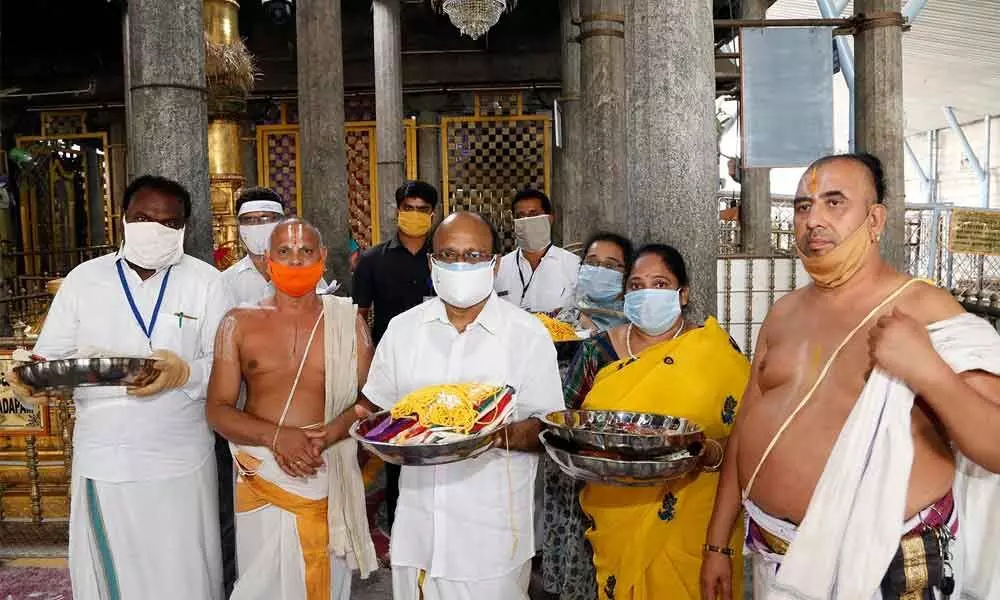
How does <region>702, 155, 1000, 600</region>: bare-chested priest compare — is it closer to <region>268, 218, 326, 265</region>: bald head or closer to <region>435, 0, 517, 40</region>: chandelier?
<region>268, 218, 326, 265</region>: bald head

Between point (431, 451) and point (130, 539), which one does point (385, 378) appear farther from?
point (130, 539)

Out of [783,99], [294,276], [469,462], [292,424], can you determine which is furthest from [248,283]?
[783,99]

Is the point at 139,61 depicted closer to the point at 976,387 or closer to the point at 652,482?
the point at 652,482

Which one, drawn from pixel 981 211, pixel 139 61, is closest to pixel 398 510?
pixel 139 61

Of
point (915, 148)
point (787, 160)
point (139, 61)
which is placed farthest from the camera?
point (915, 148)

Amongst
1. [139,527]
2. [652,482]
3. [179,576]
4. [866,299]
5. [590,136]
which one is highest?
[590,136]

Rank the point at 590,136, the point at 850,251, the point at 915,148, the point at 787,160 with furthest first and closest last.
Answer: the point at 915,148 < the point at 590,136 < the point at 787,160 < the point at 850,251

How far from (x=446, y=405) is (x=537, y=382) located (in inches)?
18.6

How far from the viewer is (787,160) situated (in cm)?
531

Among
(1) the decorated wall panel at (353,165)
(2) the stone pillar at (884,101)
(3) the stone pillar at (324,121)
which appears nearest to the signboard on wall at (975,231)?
(2) the stone pillar at (884,101)

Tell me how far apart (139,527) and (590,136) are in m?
5.47

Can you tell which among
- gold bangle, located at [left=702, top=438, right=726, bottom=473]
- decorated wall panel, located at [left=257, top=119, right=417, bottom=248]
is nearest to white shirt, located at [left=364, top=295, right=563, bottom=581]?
gold bangle, located at [left=702, top=438, right=726, bottom=473]

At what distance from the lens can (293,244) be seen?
130 inches

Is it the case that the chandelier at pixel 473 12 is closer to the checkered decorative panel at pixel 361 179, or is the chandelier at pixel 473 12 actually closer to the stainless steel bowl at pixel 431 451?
the checkered decorative panel at pixel 361 179
